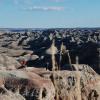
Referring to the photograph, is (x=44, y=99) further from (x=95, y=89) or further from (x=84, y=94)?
(x=95, y=89)

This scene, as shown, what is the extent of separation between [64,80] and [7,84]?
2.32 m

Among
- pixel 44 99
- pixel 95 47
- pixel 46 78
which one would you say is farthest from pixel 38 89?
pixel 95 47

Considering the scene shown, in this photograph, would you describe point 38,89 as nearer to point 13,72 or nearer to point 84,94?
point 13,72

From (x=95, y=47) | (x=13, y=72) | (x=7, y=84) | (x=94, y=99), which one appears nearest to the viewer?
(x=7, y=84)

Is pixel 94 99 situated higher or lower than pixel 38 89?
lower

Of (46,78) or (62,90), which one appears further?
(46,78)

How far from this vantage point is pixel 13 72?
14.7 m

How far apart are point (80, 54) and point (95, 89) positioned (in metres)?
21.7

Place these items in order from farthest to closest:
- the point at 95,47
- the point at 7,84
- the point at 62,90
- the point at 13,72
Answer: the point at 95,47
the point at 13,72
the point at 7,84
the point at 62,90

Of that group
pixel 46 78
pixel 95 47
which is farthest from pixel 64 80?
pixel 95 47

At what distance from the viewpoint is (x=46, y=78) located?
14.8 metres

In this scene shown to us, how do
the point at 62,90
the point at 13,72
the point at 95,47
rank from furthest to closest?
the point at 95,47
the point at 13,72
the point at 62,90

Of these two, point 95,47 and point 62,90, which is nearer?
point 62,90

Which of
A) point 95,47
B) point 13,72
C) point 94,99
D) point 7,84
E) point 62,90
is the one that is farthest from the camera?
point 95,47
